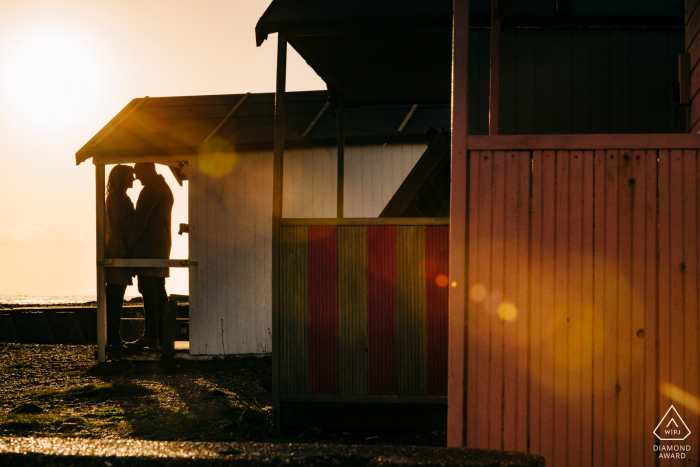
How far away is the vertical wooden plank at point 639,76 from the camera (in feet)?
15.6

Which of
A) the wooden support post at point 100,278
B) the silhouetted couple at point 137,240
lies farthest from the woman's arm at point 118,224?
the wooden support post at point 100,278

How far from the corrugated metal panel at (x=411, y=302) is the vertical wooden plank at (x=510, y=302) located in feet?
5.14

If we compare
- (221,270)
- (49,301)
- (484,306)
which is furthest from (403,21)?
(49,301)

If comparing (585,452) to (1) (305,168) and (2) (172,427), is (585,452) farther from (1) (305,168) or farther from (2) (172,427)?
(1) (305,168)

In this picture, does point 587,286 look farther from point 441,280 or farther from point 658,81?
point 658,81

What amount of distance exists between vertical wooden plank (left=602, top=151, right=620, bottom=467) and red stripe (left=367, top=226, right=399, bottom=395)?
188 centimetres

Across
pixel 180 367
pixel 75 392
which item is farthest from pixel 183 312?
pixel 75 392

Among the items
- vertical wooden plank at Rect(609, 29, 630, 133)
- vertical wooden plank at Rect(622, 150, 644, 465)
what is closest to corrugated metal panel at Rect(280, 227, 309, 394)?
vertical wooden plank at Rect(622, 150, 644, 465)

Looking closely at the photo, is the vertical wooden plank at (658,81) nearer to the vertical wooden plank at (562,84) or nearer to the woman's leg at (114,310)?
the vertical wooden plank at (562,84)

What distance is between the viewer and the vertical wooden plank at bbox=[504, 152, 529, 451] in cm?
285

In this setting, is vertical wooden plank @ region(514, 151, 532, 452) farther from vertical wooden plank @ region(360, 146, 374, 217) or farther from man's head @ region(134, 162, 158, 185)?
man's head @ region(134, 162, 158, 185)

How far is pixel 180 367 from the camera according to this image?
7793 millimetres

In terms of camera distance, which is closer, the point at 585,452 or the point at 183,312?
the point at 585,452

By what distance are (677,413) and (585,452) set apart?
49cm
